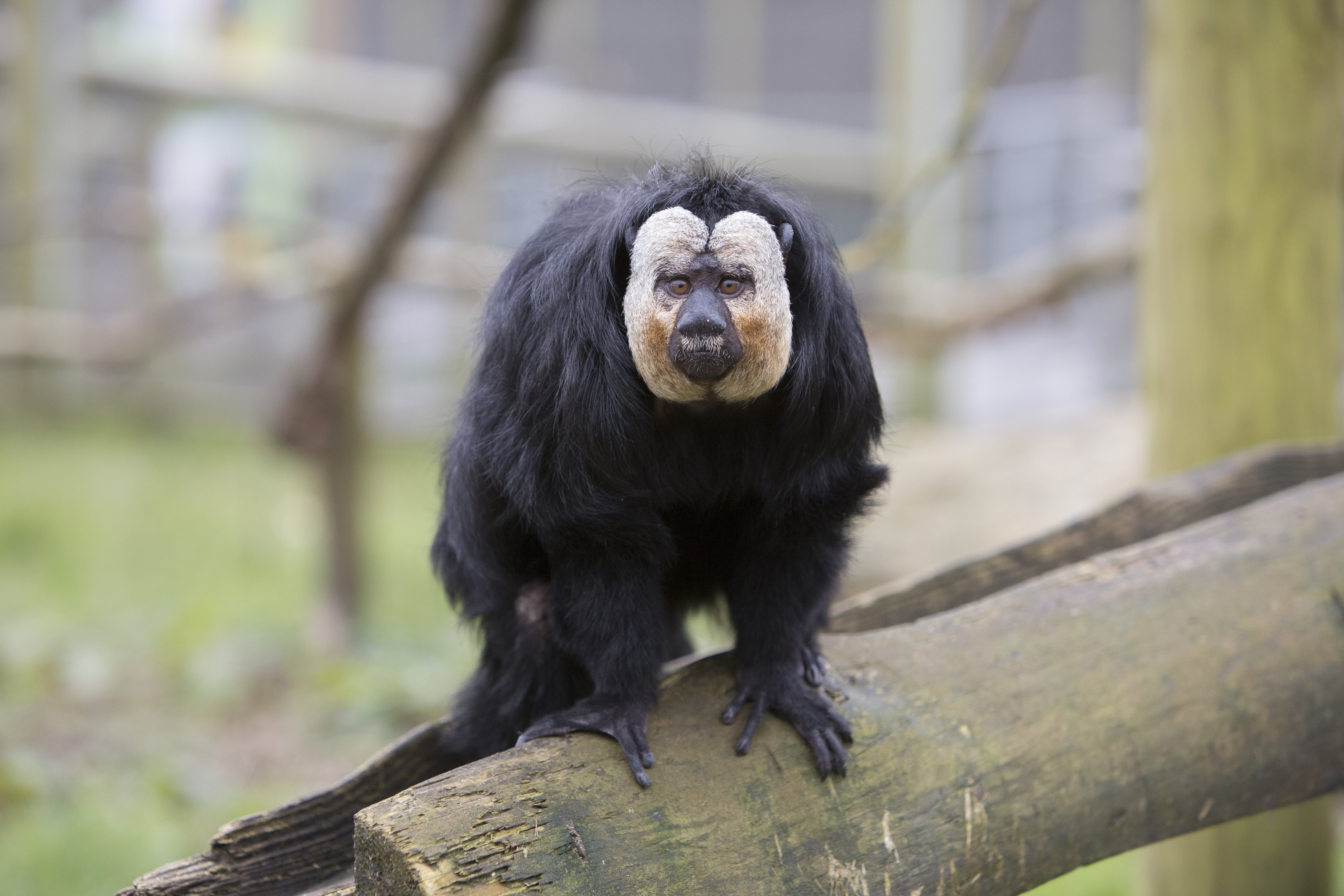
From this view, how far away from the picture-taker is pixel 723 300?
1717 millimetres

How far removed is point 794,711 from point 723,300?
676 millimetres

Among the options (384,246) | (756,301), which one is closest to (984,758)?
(756,301)

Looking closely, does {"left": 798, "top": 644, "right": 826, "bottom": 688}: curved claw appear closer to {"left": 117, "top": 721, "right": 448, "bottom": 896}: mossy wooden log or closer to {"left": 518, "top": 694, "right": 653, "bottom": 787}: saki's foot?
{"left": 518, "top": 694, "right": 653, "bottom": 787}: saki's foot

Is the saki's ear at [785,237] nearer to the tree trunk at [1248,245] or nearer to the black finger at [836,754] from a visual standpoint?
the black finger at [836,754]

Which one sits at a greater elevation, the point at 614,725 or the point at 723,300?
the point at 723,300

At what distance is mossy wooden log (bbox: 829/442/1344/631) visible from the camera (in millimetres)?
2309

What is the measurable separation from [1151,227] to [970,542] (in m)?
2.44

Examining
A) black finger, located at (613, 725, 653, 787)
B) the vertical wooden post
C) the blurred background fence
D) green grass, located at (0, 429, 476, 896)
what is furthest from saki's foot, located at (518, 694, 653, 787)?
the vertical wooden post

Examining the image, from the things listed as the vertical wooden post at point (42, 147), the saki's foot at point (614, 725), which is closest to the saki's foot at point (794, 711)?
the saki's foot at point (614, 725)

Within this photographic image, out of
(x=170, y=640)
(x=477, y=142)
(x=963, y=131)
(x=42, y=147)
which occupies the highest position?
(x=42, y=147)

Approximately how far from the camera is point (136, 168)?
7.87m

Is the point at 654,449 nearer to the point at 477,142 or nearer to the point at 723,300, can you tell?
the point at 723,300

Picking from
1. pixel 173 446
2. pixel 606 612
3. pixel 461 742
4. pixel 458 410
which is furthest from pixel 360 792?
A: pixel 173 446

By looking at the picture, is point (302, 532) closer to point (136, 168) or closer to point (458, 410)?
point (136, 168)
